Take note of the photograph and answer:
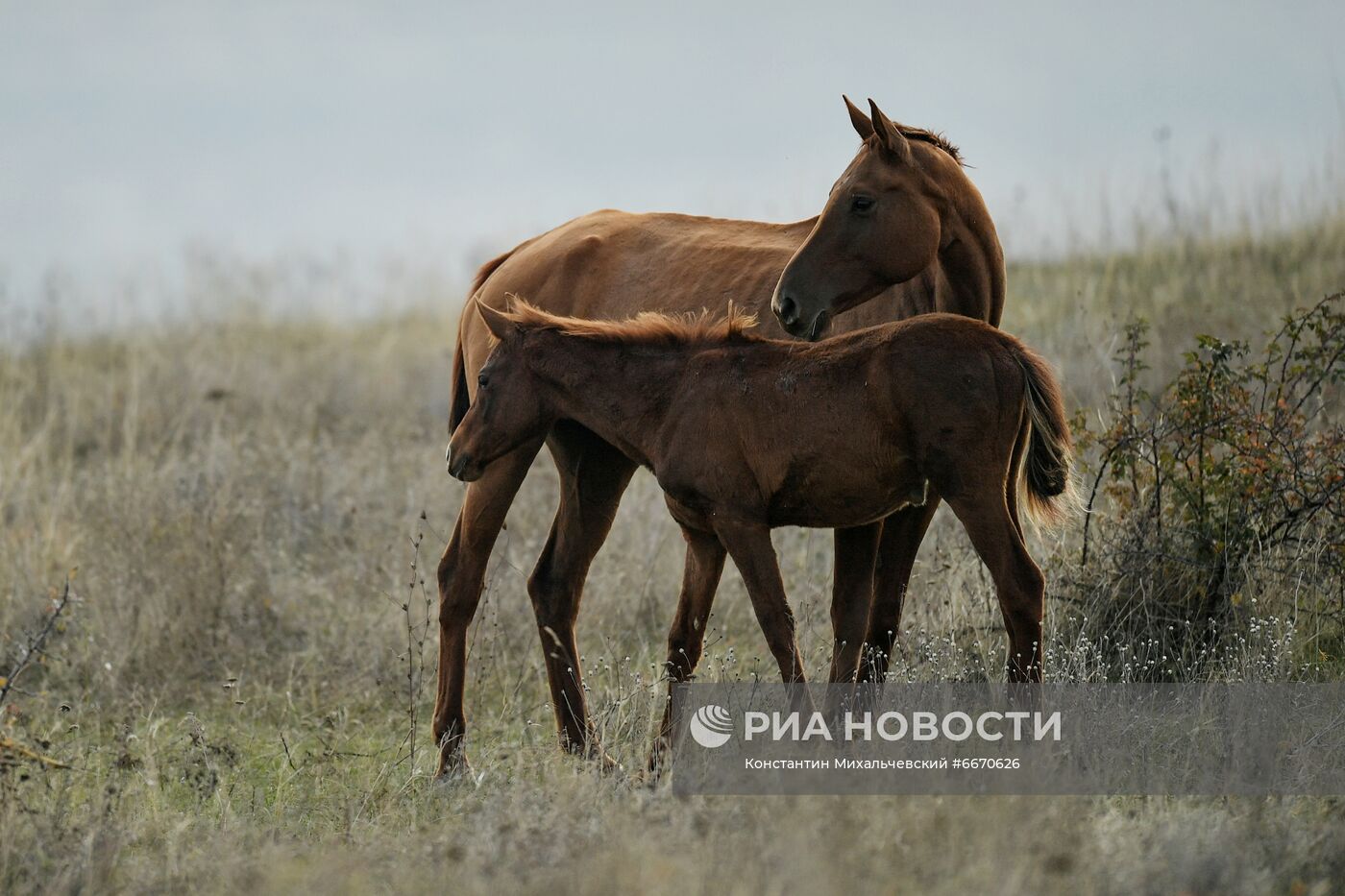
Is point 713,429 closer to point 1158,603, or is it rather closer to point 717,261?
point 717,261

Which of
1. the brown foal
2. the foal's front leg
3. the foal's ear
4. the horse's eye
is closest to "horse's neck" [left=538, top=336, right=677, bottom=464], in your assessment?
the brown foal

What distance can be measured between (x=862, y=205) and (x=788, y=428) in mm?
1009

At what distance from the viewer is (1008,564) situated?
4.79 m

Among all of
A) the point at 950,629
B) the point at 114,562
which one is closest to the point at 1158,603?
the point at 950,629

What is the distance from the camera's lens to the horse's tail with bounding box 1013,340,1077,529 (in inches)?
190

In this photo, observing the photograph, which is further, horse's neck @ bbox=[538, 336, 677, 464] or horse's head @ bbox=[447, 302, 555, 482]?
horse's head @ bbox=[447, 302, 555, 482]

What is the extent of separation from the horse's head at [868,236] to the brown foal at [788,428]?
0.25 meters

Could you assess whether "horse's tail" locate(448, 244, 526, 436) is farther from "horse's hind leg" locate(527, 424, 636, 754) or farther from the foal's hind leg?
the foal's hind leg

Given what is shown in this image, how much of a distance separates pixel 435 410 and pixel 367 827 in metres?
8.83

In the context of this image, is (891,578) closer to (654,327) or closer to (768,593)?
(768,593)

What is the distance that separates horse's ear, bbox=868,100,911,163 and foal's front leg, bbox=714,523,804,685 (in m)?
1.57

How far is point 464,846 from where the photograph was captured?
4.39 meters

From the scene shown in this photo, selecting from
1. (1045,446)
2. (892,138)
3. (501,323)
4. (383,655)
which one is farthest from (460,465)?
(383,655)

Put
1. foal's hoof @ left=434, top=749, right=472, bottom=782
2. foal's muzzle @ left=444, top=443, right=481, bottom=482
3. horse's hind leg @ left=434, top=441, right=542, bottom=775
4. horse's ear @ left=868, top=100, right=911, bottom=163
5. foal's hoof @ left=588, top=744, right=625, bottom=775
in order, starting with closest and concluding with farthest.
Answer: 1. foal's hoof @ left=588, top=744, right=625, bottom=775
2. horse's ear @ left=868, top=100, right=911, bottom=163
3. foal's muzzle @ left=444, top=443, right=481, bottom=482
4. foal's hoof @ left=434, top=749, right=472, bottom=782
5. horse's hind leg @ left=434, top=441, right=542, bottom=775
